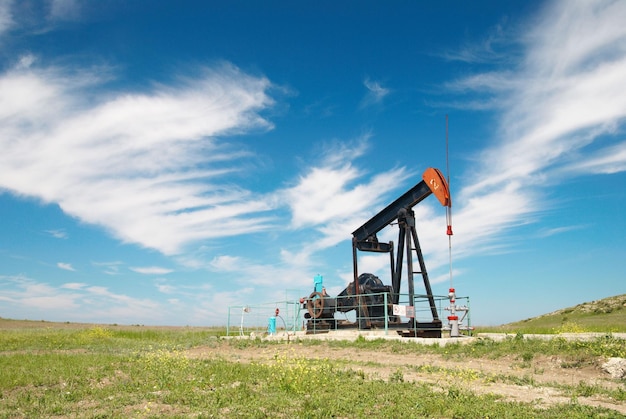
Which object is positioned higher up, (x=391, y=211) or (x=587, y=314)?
(x=391, y=211)

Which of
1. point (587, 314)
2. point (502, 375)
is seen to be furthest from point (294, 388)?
point (587, 314)

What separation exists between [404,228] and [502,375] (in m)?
10.7

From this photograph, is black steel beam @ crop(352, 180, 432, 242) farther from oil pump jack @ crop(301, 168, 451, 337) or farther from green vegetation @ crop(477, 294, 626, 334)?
green vegetation @ crop(477, 294, 626, 334)

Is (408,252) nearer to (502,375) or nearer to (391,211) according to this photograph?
(391,211)

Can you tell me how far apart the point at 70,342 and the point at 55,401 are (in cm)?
1484

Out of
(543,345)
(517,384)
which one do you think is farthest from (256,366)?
(543,345)

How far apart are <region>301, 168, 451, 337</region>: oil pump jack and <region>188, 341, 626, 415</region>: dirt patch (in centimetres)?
450

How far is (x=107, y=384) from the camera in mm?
10422

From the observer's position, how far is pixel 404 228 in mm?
21672

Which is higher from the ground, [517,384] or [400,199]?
[400,199]

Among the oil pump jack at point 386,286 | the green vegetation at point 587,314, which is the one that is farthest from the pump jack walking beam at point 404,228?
the green vegetation at point 587,314

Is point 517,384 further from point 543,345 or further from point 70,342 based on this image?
point 70,342

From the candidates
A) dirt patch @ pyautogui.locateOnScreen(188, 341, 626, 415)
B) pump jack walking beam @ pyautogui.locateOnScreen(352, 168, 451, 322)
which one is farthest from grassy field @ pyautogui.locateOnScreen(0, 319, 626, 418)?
pump jack walking beam @ pyautogui.locateOnScreen(352, 168, 451, 322)

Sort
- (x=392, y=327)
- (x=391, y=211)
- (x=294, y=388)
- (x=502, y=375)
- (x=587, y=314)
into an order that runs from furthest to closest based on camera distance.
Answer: (x=587, y=314), (x=391, y=211), (x=392, y=327), (x=502, y=375), (x=294, y=388)
